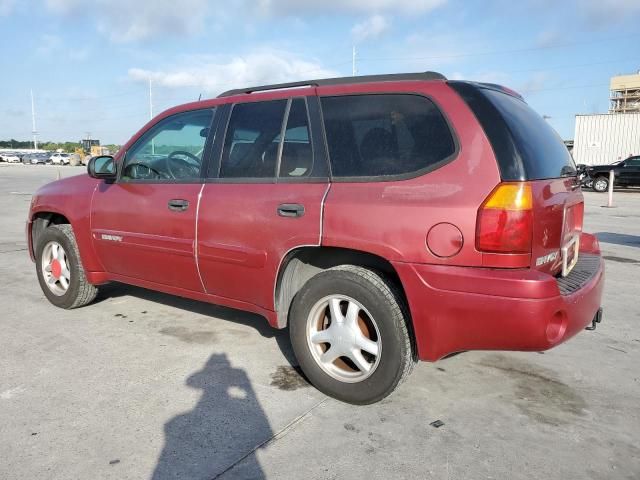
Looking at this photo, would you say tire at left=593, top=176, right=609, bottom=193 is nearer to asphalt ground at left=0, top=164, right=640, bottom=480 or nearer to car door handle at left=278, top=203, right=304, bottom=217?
A: asphalt ground at left=0, top=164, right=640, bottom=480

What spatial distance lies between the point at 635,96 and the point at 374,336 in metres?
93.8

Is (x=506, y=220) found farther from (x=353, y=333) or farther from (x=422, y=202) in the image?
(x=353, y=333)

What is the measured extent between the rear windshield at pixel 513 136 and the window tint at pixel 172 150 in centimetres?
188

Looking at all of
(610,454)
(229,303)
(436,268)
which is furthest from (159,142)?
(610,454)

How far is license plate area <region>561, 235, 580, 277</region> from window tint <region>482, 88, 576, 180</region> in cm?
41

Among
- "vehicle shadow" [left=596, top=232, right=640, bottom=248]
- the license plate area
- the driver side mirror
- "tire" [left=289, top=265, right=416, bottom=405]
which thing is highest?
the driver side mirror

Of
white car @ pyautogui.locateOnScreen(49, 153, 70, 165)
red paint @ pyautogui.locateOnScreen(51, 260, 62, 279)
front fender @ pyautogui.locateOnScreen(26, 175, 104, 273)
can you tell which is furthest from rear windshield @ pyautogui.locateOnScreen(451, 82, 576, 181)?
white car @ pyautogui.locateOnScreen(49, 153, 70, 165)

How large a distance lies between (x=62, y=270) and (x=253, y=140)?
245 centimetres

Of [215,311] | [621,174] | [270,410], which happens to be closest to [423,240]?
[270,410]

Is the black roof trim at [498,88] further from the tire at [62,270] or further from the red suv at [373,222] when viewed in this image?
the tire at [62,270]

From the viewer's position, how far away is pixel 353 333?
116 inches

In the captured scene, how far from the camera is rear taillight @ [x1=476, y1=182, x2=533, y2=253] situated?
247 centimetres

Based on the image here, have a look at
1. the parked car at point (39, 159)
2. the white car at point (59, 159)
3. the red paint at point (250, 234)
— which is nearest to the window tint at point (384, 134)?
the red paint at point (250, 234)

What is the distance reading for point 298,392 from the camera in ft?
10.3
